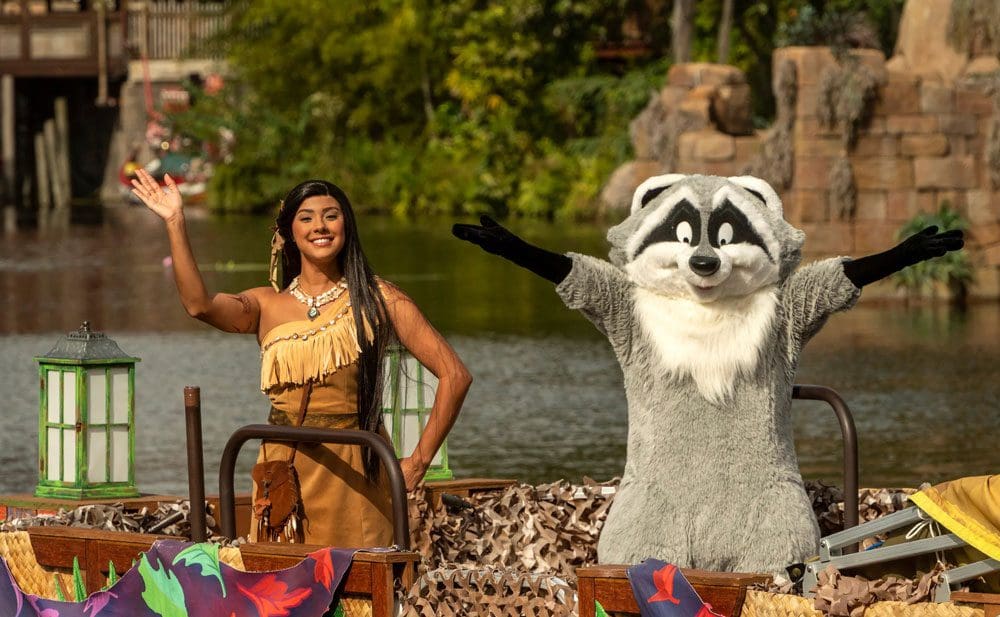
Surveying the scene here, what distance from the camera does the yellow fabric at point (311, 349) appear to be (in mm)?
5613

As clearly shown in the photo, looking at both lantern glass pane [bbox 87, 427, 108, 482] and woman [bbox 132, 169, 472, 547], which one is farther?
lantern glass pane [bbox 87, 427, 108, 482]

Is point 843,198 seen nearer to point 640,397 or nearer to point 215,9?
point 640,397

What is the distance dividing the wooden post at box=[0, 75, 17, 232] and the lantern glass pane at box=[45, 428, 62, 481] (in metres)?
36.5

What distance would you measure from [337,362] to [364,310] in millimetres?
148

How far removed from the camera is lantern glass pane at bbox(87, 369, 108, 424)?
7.31m

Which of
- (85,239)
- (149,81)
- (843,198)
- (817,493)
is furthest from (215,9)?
(817,493)

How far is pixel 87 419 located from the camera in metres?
7.31

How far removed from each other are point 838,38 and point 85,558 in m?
20.9

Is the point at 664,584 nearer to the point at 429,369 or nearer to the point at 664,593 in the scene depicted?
the point at 664,593

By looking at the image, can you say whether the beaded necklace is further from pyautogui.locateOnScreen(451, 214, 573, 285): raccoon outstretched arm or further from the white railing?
the white railing

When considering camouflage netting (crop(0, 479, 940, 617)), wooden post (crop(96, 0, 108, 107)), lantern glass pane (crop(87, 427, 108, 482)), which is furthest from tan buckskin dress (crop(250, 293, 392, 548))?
wooden post (crop(96, 0, 108, 107))

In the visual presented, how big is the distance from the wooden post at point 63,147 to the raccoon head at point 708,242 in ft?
134

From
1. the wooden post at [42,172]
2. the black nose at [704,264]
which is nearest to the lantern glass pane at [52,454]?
the black nose at [704,264]

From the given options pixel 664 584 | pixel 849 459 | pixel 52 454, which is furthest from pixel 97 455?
pixel 664 584
